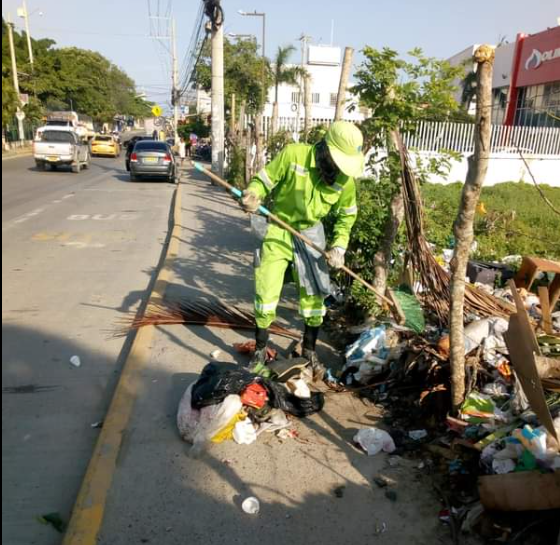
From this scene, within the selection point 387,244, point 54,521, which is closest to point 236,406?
point 54,521

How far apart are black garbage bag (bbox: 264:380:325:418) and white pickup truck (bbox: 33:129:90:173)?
67.5 feet

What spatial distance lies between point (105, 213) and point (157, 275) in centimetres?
591

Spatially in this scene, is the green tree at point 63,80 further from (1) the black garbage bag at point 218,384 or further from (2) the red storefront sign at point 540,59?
(1) the black garbage bag at point 218,384

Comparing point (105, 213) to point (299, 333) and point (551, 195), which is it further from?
point (551, 195)

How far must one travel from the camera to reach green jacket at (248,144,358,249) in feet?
12.5

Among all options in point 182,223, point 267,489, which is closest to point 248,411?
point 267,489

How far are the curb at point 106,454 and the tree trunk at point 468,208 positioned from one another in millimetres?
2126

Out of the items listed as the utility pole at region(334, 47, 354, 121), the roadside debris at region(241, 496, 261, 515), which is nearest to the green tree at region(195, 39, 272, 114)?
the utility pole at region(334, 47, 354, 121)

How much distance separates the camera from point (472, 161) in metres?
2.87

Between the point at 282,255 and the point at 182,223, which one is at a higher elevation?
the point at 282,255

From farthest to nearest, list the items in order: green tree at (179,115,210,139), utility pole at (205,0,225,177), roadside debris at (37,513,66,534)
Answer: green tree at (179,115,210,139) < utility pole at (205,0,225,177) < roadside debris at (37,513,66,534)

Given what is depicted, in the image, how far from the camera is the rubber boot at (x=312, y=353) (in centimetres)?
410

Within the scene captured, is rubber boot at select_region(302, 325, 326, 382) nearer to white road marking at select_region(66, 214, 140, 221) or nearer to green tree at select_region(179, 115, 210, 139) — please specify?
white road marking at select_region(66, 214, 140, 221)

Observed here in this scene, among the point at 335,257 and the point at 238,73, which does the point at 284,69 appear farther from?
the point at 335,257
